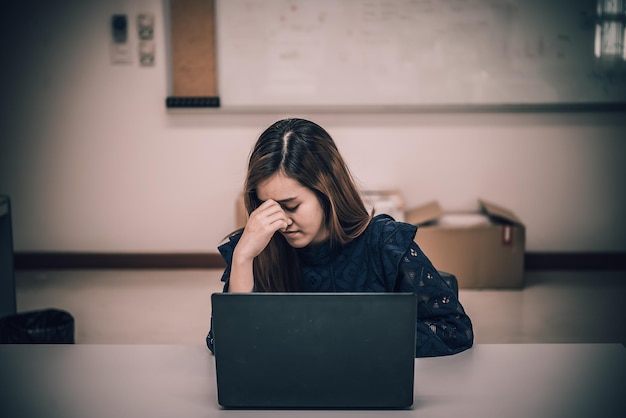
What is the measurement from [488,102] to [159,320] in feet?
6.91

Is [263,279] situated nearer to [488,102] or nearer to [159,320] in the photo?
[159,320]

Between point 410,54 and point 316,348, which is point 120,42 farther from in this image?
point 316,348

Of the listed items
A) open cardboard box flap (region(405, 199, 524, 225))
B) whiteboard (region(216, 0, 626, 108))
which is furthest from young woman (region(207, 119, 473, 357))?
whiteboard (region(216, 0, 626, 108))

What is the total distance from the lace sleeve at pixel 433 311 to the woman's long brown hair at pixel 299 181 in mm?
154

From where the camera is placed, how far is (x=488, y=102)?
3537 millimetres

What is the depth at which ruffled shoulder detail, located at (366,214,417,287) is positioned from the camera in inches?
54.2

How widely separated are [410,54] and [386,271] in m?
2.34

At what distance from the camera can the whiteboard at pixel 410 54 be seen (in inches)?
136

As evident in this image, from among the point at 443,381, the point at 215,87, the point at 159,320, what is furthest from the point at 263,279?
the point at 215,87

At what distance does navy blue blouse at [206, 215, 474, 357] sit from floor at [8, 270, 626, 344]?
4.53ft

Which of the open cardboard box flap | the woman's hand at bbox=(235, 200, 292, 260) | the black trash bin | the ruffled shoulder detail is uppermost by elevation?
the woman's hand at bbox=(235, 200, 292, 260)

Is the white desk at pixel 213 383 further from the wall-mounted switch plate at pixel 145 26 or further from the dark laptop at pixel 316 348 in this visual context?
the wall-mounted switch plate at pixel 145 26

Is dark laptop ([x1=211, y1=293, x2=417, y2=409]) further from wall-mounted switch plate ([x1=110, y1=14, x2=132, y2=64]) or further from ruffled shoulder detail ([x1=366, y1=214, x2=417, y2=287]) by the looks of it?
wall-mounted switch plate ([x1=110, y1=14, x2=132, y2=64])

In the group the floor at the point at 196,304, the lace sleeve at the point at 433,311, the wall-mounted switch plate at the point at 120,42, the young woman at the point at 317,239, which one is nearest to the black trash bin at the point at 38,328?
the floor at the point at 196,304
